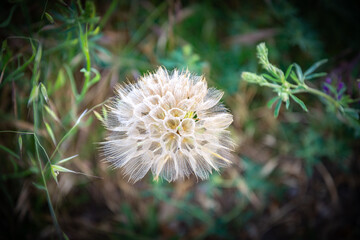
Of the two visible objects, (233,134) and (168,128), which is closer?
(168,128)

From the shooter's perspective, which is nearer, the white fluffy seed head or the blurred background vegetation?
the white fluffy seed head

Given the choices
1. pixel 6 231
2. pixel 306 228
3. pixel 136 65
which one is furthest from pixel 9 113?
pixel 306 228

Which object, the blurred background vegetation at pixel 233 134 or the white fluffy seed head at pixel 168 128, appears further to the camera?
the blurred background vegetation at pixel 233 134

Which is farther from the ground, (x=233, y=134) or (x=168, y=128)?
(x=168, y=128)

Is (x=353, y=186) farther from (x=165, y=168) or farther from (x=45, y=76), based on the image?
(x=45, y=76)
